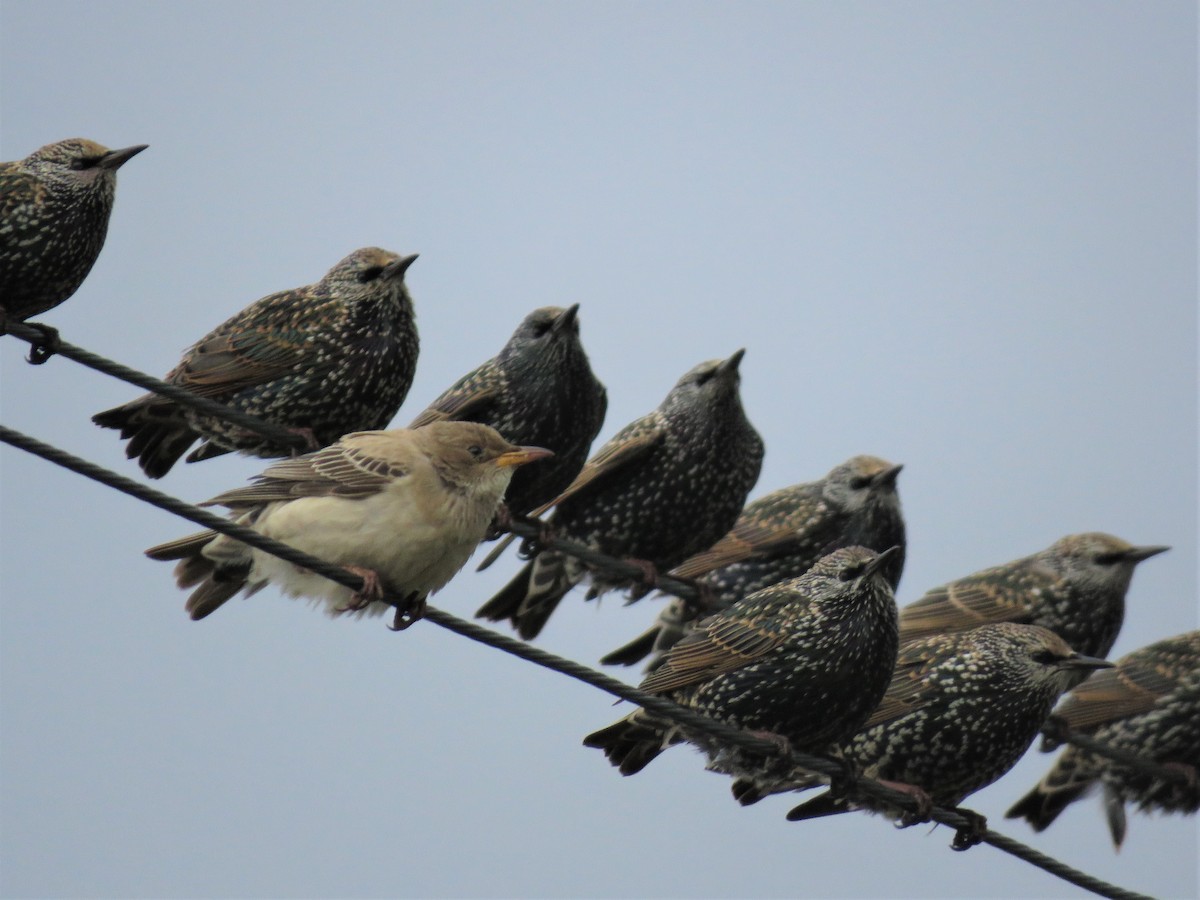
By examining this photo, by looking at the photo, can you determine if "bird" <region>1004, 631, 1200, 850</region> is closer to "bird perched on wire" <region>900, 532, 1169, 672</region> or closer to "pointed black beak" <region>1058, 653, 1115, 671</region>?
"bird perched on wire" <region>900, 532, 1169, 672</region>

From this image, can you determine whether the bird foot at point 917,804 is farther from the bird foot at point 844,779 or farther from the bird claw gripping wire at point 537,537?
the bird claw gripping wire at point 537,537

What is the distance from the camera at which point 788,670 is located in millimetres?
6094

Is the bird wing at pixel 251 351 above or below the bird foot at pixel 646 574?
above

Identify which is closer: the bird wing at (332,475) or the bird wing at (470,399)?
the bird wing at (332,475)

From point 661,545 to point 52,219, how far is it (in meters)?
2.70

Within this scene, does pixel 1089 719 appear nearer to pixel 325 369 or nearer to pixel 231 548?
pixel 325 369

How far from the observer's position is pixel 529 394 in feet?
23.9

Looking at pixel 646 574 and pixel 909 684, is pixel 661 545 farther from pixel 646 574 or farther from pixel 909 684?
pixel 909 684

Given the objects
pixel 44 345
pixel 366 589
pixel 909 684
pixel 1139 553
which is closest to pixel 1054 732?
pixel 1139 553

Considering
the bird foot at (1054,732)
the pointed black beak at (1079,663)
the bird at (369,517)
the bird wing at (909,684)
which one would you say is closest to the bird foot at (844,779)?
the bird wing at (909,684)

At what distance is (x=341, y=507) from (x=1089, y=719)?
408 centimetres

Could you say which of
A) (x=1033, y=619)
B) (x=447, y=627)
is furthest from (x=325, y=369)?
(x=1033, y=619)

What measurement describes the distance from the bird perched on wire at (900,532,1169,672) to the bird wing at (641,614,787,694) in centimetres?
168

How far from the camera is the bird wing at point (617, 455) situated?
7.66m
